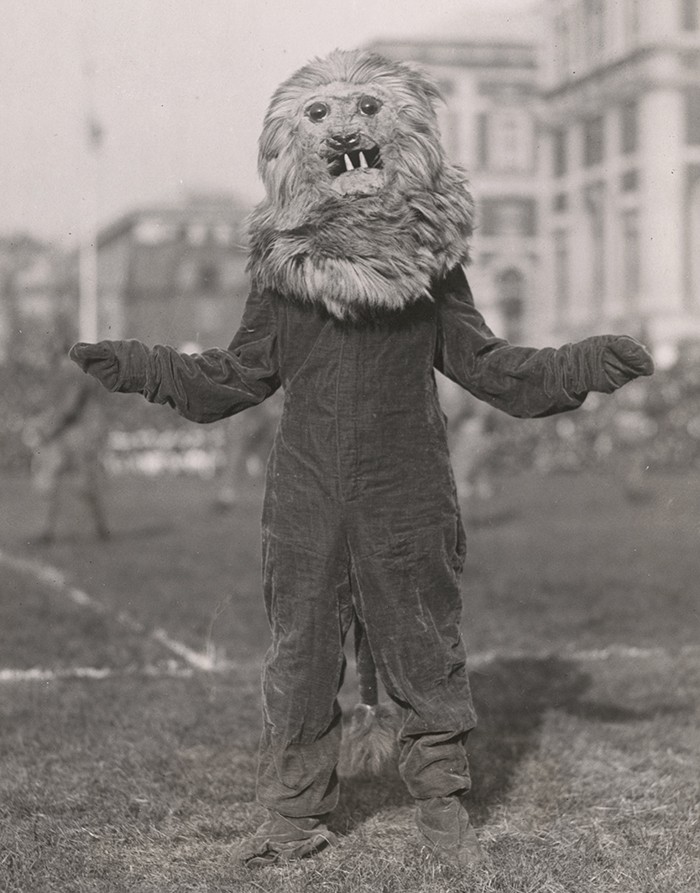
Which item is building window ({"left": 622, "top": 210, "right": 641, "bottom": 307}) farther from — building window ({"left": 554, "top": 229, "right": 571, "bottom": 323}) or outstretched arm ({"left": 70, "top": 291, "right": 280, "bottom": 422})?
outstretched arm ({"left": 70, "top": 291, "right": 280, "bottom": 422})

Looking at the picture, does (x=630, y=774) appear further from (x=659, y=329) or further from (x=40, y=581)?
(x=659, y=329)

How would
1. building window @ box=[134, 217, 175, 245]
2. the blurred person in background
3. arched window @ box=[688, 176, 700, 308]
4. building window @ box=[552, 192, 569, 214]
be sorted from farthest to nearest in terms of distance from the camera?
building window @ box=[134, 217, 175, 245], arched window @ box=[688, 176, 700, 308], building window @ box=[552, 192, 569, 214], the blurred person in background

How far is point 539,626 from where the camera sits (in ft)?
24.7

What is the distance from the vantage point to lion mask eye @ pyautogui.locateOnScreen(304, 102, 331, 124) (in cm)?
362

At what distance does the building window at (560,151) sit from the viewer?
16391 mm

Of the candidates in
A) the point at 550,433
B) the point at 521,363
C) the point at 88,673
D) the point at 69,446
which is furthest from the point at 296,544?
the point at 550,433

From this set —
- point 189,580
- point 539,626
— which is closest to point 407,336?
point 539,626

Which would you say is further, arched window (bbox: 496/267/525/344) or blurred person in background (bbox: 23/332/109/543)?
arched window (bbox: 496/267/525/344)

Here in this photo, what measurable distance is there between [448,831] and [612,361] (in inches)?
56.4

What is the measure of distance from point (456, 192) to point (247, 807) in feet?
6.94

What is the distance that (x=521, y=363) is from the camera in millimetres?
3674

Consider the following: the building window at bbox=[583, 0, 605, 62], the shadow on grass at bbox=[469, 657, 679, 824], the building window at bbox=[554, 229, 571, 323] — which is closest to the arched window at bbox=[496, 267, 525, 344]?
the building window at bbox=[554, 229, 571, 323]

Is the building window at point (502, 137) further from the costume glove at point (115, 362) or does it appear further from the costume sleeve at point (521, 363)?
the costume glove at point (115, 362)

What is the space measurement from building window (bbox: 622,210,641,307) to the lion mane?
72.3ft
